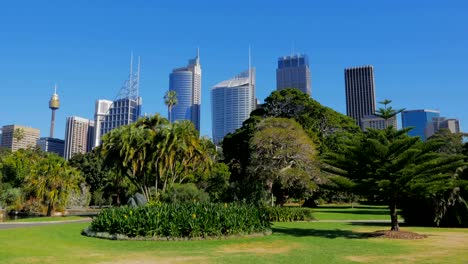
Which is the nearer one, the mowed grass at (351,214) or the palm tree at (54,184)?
the mowed grass at (351,214)

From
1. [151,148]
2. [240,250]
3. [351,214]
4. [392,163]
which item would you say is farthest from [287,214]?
[240,250]

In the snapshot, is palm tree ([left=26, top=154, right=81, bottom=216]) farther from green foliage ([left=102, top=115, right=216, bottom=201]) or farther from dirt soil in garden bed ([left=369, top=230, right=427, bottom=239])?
dirt soil in garden bed ([left=369, top=230, right=427, bottom=239])

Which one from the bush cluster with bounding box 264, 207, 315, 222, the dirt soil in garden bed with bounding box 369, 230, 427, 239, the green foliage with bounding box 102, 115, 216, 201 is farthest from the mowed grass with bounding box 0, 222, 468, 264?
the green foliage with bounding box 102, 115, 216, 201

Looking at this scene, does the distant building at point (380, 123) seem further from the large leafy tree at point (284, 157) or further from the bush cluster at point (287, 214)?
the bush cluster at point (287, 214)

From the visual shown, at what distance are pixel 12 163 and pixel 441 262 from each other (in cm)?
5242

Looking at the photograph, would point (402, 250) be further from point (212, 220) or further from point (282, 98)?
point (282, 98)

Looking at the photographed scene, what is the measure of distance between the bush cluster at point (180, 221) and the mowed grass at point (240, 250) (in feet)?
2.96

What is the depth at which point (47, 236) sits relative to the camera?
1689cm

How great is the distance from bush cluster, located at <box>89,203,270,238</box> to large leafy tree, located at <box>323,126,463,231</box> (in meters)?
5.41

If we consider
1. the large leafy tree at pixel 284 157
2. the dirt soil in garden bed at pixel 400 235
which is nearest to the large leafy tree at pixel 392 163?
the dirt soil in garden bed at pixel 400 235

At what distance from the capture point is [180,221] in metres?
16.0

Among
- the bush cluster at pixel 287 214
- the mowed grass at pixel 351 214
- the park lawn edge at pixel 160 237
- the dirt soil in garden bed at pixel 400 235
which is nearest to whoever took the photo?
the park lawn edge at pixel 160 237

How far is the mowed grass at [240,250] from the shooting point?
11.0 metres

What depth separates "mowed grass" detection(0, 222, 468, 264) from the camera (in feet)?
36.0
